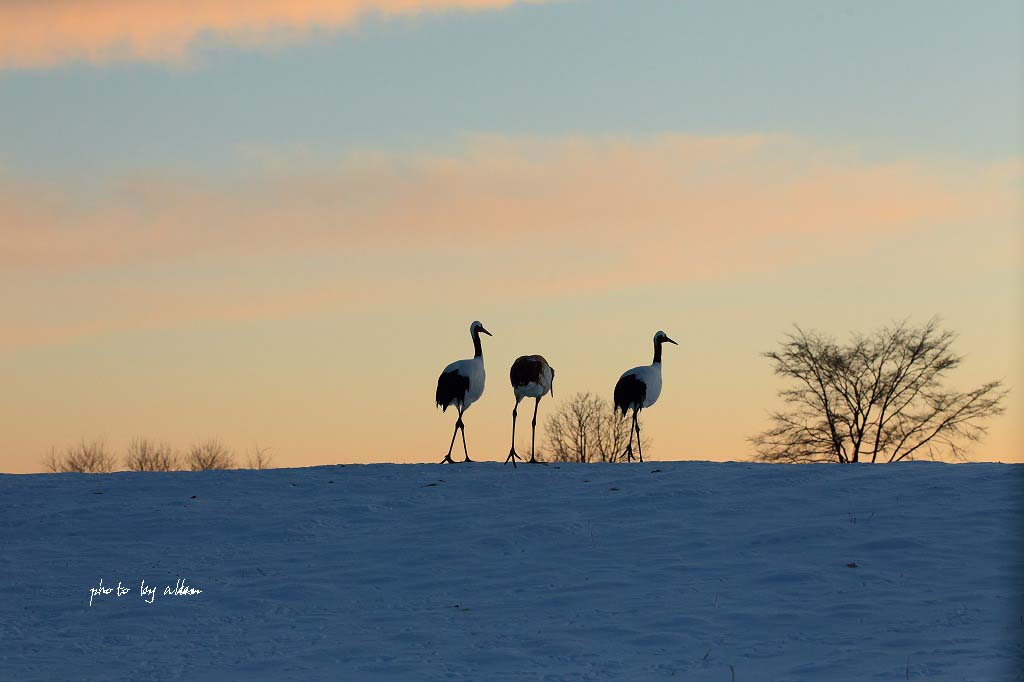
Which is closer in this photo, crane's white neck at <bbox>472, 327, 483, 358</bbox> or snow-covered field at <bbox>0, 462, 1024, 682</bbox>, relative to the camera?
snow-covered field at <bbox>0, 462, 1024, 682</bbox>

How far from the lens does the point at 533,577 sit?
18031mm

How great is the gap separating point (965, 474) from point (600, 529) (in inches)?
303

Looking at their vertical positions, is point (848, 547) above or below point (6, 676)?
above

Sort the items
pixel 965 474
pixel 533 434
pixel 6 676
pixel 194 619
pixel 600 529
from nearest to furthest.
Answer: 1. pixel 6 676
2. pixel 194 619
3. pixel 600 529
4. pixel 965 474
5. pixel 533 434

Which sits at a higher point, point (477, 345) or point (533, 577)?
point (477, 345)

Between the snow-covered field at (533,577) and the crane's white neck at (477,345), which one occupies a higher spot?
the crane's white neck at (477,345)

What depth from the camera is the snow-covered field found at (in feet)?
48.2

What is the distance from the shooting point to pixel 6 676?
14.6 metres

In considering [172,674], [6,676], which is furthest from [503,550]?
[6,676]

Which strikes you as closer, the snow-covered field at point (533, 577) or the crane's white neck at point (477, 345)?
the snow-covered field at point (533, 577)

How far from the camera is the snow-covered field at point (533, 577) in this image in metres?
14.7

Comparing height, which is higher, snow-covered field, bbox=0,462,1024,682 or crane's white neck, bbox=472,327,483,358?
crane's white neck, bbox=472,327,483,358

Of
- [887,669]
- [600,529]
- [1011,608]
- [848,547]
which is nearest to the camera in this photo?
[887,669]

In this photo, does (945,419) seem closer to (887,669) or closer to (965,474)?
(965,474)
